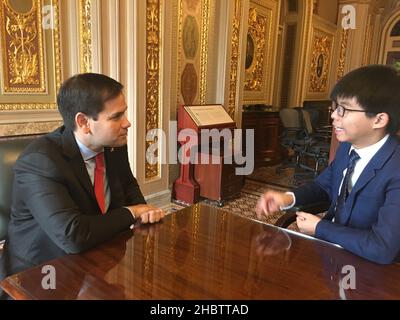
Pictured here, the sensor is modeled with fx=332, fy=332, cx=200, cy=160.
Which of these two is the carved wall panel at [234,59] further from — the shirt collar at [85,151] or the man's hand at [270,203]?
the shirt collar at [85,151]

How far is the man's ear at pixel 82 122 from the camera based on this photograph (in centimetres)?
131

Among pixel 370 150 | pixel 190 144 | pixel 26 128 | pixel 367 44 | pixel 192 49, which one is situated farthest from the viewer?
pixel 367 44

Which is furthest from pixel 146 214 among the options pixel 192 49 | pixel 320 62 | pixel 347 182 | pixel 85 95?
pixel 320 62

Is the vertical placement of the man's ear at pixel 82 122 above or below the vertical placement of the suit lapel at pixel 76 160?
above

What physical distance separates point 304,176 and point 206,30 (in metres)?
2.76

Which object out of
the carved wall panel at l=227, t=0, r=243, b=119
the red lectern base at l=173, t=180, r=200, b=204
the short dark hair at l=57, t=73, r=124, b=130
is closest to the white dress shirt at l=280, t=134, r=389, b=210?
the short dark hair at l=57, t=73, r=124, b=130

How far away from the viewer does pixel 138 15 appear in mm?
3346

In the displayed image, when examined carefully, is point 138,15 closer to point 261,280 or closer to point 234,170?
point 234,170

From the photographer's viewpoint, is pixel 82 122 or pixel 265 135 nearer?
pixel 82 122

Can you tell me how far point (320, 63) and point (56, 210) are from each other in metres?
8.16

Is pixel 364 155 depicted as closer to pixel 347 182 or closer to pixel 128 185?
pixel 347 182

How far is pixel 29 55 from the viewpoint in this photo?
2.72 meters

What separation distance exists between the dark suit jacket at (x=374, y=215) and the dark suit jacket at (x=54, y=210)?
785mm

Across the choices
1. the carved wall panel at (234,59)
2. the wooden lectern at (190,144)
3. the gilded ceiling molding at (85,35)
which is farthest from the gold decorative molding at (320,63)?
the gilded ceiling molding at (85,35)
